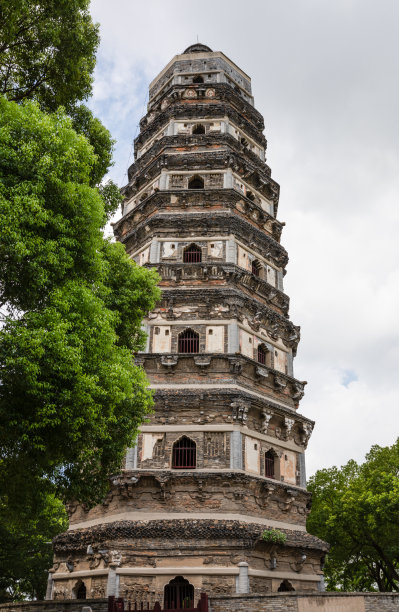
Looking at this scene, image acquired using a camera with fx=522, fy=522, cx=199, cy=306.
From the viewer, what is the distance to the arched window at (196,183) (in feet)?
76.9

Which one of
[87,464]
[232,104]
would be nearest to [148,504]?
[87,464]

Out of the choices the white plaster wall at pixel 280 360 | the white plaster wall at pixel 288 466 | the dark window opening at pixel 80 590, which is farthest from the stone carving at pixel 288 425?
the dark window opening at pixel 80 590

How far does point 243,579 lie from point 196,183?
16.0 meters

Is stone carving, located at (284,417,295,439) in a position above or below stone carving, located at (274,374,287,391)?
below

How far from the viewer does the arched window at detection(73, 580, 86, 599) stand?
15981 mm

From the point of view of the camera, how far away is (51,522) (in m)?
26.9

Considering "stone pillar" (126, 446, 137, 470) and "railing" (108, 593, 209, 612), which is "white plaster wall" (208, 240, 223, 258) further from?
"railing" (108, 593, 209, 612)

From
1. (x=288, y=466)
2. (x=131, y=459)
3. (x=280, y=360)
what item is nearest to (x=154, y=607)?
(x=131, y=459)

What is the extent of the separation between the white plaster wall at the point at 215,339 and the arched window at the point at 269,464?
3.93 metres

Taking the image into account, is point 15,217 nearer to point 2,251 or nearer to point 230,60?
point 2,251

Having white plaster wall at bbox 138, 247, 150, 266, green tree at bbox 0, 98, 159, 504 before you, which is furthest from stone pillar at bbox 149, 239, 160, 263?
green tree at bbox 0, 98, 159, 504

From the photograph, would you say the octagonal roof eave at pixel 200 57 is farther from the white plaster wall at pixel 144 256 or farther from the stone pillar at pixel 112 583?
the stone pillar at pixel 112 583

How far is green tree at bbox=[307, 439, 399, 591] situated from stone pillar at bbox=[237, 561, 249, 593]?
35.1 ft

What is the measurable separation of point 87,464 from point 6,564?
770 inches
